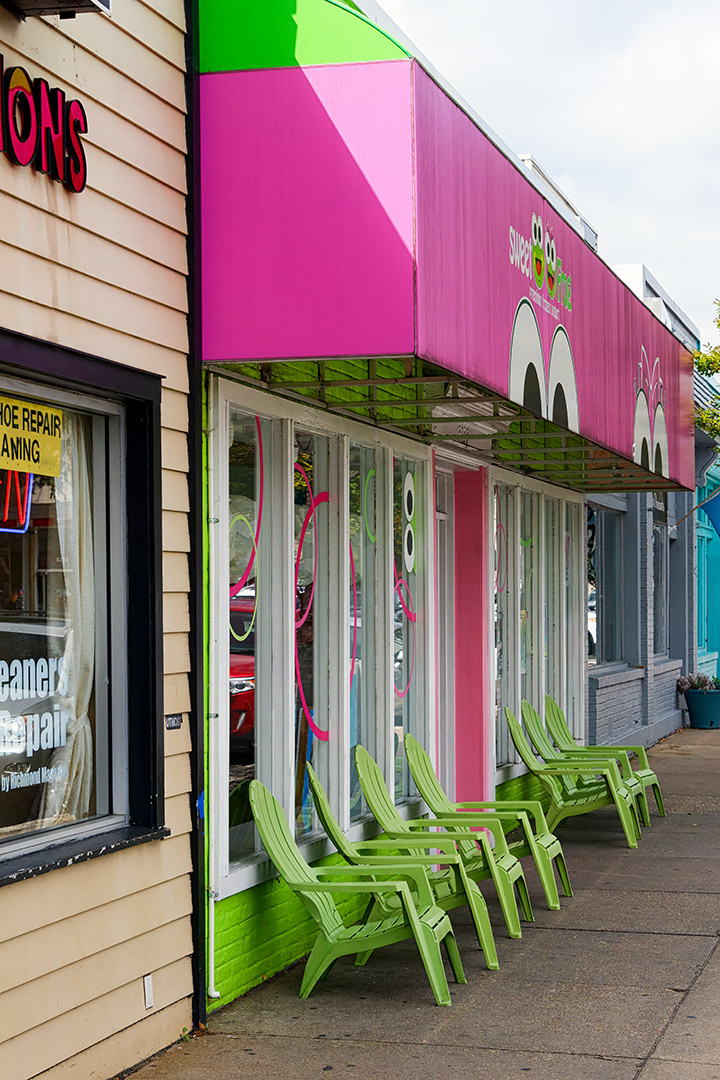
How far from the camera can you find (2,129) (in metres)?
4.50

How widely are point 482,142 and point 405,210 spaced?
111 cm

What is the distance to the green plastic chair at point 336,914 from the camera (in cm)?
597

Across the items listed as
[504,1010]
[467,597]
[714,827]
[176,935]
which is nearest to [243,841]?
[176,935]

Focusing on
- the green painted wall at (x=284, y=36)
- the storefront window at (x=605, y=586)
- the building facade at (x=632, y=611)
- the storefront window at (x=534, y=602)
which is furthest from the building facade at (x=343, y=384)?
the storefront window at (x=605, y=586)

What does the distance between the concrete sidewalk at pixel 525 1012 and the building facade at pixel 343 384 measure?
1.38ft

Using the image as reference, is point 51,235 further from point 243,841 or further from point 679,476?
point 679,476

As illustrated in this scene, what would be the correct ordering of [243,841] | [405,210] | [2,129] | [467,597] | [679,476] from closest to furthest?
[2,129]
[405,210]
[243,841]
[467,597]
[679,476]

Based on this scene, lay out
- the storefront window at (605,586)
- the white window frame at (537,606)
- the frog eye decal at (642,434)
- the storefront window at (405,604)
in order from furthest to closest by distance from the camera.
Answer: the storefront window at (605,586) → the white window frame at (537,606) → the frog eye decal at (642,434) → the storefront window at (405,604)

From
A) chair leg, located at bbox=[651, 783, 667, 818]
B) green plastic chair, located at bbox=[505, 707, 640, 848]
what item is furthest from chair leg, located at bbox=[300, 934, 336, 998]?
chair leg, located at bbox=[651, 783, 667, 818]

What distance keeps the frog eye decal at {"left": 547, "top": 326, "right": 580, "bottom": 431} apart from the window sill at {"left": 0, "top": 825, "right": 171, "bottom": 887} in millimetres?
3250

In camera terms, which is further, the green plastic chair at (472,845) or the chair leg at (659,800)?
the chair leg at (659,800)

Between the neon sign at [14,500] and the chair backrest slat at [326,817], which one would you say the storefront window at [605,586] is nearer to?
the chair backrest slat at [326,817]

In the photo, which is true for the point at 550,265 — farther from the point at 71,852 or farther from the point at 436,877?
the point at 71,852

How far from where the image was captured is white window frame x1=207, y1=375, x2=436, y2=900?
5945 mm
